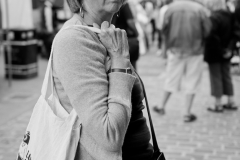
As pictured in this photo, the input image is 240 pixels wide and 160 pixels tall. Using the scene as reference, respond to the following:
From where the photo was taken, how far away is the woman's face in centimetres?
187

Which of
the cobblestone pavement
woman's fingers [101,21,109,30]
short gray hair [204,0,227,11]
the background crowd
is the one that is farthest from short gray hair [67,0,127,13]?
short gray hair [204,0,227,11]

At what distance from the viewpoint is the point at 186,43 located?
6.73 m

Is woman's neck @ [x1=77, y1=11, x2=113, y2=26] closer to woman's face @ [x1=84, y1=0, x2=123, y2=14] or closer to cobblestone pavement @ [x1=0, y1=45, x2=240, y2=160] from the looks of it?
woman's face @ [x1=84, y1=0, x2=123, y2=14]

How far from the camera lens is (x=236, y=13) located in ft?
26.2

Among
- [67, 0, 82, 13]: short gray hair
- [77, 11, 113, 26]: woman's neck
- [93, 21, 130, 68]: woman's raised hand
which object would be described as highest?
[67, 0, 82, 13]: short gray hair

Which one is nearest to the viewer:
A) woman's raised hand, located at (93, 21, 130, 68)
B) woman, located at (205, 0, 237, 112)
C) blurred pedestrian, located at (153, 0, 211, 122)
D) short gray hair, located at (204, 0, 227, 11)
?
woman's raised hand, located at (93, 21, 130, 68)

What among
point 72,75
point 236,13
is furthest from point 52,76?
point 236,13

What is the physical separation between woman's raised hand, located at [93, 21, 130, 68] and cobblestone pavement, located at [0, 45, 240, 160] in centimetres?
350

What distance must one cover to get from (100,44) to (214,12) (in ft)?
19.2

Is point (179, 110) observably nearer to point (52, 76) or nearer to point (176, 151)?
point (176, 151)

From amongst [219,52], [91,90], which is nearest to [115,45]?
[91,90]

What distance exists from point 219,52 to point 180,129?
172 cm

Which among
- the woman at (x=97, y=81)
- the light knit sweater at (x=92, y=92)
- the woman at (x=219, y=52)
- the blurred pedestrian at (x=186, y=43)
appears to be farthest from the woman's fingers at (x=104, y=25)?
the woman at (x=219, y=52)

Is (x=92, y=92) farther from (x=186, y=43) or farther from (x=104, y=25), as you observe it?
(x=186, y=43)
